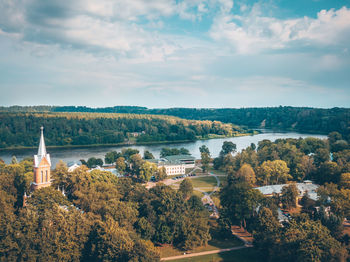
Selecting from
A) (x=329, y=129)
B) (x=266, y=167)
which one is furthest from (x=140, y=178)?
(x=329, y=129)

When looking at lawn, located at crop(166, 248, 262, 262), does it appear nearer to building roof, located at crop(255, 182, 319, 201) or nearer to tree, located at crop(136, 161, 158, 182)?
building roof, located at crop(255, 182, 319, 201)

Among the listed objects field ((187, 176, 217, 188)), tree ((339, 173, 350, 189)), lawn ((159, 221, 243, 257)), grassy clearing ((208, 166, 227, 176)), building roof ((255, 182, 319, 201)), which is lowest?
lawn ((159, 221, 243, 257))

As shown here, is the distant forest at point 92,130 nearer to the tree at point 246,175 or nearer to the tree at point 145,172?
the tree at point 145,172

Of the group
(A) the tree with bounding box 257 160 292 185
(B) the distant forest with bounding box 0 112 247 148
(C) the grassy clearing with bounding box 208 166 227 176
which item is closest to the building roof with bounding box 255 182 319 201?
(A) the tree with bounding box 257 160 292 185

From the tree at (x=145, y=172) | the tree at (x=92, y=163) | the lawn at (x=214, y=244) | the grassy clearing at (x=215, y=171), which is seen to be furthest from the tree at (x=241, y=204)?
the tree at (x=92, y=163)

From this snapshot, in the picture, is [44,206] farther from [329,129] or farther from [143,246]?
[329,129]
